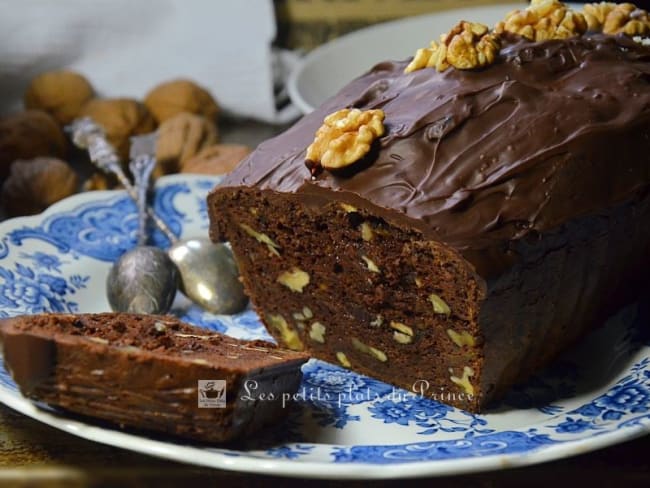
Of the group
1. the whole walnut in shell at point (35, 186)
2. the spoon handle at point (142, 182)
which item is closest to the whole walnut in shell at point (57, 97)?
the whole walnut in shell at point (35, 186)

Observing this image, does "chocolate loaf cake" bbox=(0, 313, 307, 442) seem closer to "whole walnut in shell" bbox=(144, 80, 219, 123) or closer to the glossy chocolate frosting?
the glossy chocolate frosting

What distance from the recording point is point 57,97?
3.88 m

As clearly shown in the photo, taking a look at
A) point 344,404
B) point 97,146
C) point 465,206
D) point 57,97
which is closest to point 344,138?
point 465,206

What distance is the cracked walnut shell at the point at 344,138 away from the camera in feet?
6.75

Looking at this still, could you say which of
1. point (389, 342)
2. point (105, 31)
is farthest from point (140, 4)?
point (389, 342)

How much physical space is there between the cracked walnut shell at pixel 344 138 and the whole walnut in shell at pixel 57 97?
6.62 ft

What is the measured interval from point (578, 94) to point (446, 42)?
36 centimetres

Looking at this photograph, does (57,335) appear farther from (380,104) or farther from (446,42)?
(446,42)

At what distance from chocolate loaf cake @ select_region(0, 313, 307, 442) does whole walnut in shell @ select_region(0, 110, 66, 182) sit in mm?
1751

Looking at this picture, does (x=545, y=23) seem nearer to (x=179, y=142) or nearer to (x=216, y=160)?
(x=216, y=160)

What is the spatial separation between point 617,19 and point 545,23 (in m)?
0.21

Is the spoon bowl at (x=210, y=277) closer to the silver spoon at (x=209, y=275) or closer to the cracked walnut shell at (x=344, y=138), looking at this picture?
the silver spoon at (x=209, y=275)

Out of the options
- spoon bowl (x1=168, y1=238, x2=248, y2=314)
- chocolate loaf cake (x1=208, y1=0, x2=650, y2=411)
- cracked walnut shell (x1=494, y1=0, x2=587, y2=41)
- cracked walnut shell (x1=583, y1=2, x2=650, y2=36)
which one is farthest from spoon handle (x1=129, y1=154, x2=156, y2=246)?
cracked walnut shell (x1=583, y1=2, x2=650, y2=36)

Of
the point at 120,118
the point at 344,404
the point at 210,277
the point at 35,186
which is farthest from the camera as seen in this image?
the point at 120,118
